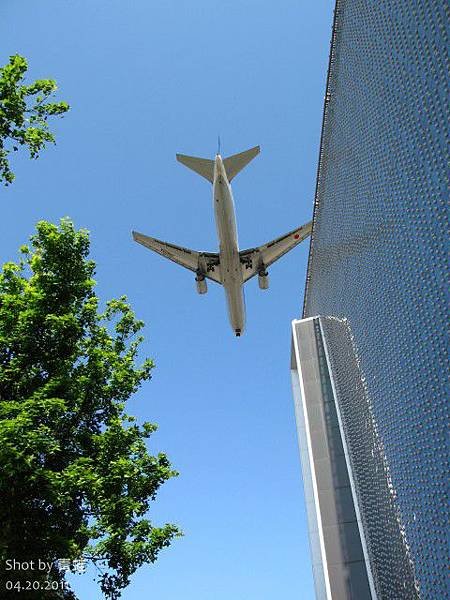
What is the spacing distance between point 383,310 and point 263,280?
1817 centimetres

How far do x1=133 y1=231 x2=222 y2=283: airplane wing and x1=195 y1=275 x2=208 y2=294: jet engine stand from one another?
29.3 inches

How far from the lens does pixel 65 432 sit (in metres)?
14.7

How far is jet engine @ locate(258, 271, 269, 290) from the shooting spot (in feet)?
135

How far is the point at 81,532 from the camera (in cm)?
1334

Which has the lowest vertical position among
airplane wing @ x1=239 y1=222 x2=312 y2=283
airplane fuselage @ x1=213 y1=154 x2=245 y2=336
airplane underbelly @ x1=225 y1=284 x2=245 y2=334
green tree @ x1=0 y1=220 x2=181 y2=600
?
green tree @ x1=0 y1=220 x2=181 y2=600

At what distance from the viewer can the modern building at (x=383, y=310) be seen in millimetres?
16984

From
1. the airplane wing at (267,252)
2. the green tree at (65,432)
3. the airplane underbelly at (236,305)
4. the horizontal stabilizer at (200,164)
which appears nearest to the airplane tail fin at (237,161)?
the horizontal stabilizer at (200,164)

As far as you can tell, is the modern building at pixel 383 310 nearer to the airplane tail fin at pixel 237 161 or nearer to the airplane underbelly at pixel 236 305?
the airplane tail fin at pixel 237 161

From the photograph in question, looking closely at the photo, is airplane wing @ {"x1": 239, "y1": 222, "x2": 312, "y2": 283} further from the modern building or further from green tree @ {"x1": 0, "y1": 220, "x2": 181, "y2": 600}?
green tree @ {"x1": 0, "y1": 220, "x2": 181, "y2": 600}

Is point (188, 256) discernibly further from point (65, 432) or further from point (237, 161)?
point (65, 432)

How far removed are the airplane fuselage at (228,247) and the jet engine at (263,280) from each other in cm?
260

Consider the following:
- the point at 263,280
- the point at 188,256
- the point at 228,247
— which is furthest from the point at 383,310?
the point at 188,256

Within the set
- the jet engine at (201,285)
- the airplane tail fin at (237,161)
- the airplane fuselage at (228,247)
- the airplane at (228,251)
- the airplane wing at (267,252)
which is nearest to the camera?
the airplane fuselage at (228,247)

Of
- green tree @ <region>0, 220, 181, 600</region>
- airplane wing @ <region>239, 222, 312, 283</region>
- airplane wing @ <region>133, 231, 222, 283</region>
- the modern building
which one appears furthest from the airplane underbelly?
green tree @ <region>0, 220, 181, 600</region>
